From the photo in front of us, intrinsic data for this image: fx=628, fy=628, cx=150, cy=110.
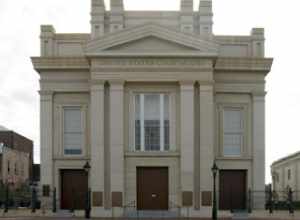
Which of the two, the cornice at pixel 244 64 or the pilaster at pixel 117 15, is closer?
the cornice at pixel 244 64

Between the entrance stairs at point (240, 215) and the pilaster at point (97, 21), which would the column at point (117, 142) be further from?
the entrance stairs at point (240, 215)

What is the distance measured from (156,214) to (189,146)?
16.9ft

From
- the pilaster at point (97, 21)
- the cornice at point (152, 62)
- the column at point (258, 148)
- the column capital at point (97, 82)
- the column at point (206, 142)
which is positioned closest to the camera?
the column at point (206, 142)

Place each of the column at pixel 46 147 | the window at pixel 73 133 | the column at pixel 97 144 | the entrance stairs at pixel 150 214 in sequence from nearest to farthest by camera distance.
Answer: the entrance stairs at pixel 150 214 < the column at pixel 97 144 < the column at pixel 46 147 < the window at pixel 73 133

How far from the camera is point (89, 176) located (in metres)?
44.9

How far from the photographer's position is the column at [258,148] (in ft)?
153

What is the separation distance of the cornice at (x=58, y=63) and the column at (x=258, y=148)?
13074 mm

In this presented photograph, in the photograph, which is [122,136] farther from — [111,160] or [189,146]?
[189,146]

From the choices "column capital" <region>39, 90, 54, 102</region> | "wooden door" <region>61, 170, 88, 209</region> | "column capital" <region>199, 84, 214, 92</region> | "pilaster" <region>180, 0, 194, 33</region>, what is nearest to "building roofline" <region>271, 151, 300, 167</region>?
"pilaster" <region>180, 0, 194, 33</region>

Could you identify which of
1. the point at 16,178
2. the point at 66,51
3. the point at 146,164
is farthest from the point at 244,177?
the point at 16,178

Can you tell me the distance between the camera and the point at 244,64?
4700 centimetres

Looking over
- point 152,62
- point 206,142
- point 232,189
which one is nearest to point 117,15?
point 152,62

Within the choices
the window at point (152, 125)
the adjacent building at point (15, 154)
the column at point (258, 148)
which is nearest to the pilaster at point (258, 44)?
the column at point (258, 148)

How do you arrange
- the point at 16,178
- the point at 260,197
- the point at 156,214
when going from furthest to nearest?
the point at 16,178 < the point at 260,197 < the point at 156,214
